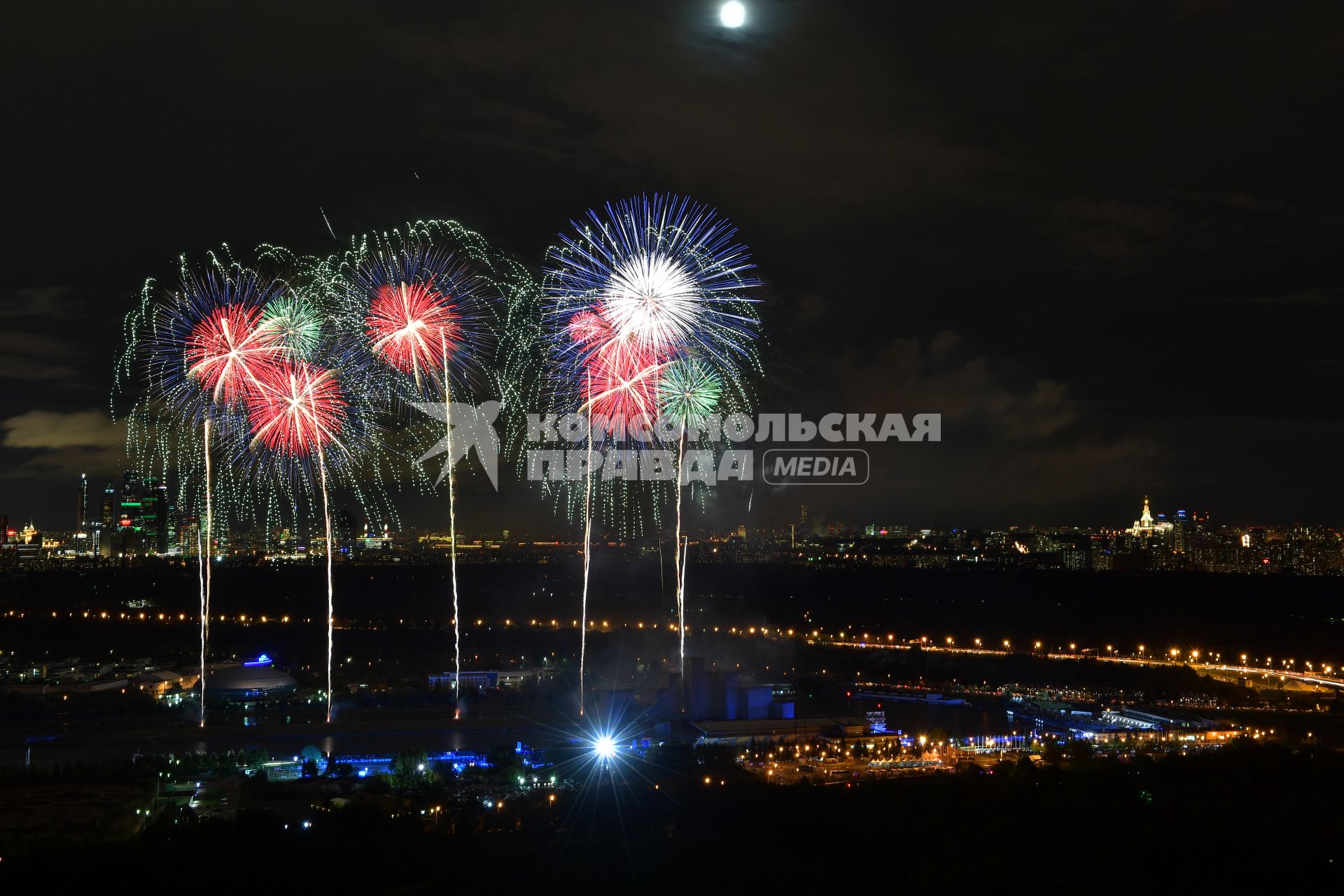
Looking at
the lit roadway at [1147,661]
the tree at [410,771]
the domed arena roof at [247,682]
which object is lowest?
the lit roadway at [1147,661]

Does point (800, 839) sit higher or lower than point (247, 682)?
higher

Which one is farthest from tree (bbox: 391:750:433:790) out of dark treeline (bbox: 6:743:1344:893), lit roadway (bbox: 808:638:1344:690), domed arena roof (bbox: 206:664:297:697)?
lit roadway (bbox: 808:638:1344:690)

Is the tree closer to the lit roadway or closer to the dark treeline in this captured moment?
the dark treeline

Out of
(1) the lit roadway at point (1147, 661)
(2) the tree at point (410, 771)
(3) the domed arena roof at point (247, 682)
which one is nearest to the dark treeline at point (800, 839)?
(2) the tree at point (410, 771)

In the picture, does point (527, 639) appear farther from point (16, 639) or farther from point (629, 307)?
point (629, 307)

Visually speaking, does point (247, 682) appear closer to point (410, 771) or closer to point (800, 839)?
point (410, 771)

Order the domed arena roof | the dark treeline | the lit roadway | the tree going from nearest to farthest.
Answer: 1. the dark treeline
2. the tree
3. the domed arena roof
4. the lit roadway

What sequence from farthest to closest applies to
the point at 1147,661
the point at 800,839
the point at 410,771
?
the point at 1147,661
the point at 410,771
the point at 800,839

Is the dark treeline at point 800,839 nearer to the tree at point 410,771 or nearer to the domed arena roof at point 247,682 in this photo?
the tree at point 410,771

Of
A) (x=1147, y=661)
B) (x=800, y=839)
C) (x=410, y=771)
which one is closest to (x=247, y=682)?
(x=410, y=771)

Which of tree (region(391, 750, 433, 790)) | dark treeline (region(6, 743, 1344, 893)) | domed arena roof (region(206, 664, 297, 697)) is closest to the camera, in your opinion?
dark treeline (region(6, 743, 1344, 893))

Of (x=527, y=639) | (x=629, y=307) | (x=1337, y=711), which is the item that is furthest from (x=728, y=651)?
(x=629, y=307)
